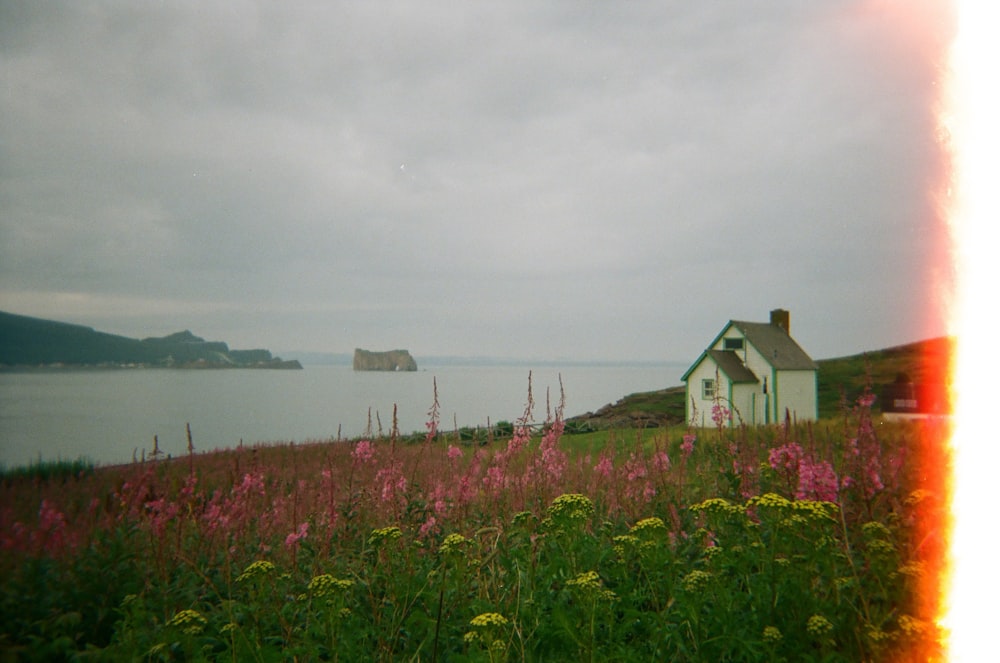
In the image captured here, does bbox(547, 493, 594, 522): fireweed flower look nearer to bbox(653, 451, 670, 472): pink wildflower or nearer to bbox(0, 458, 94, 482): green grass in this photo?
bbox(0, 458, 94, 482): green grass

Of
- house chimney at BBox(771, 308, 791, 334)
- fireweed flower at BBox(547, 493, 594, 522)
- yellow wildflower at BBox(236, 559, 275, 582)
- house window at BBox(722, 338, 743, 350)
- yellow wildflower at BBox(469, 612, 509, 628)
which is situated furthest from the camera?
house chimney at BBox(771, 308, 791, 334)

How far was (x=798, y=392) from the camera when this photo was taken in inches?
1106

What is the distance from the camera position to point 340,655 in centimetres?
275

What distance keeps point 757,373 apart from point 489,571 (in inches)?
1080

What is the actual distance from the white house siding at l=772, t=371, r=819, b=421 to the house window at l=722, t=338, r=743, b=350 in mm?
2396

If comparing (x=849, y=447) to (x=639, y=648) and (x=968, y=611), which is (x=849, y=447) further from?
(x=639, y=648)

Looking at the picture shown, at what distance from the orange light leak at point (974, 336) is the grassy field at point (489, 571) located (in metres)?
0.21

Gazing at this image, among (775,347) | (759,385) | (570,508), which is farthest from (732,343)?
(570,508)

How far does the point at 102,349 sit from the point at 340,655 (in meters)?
4.17

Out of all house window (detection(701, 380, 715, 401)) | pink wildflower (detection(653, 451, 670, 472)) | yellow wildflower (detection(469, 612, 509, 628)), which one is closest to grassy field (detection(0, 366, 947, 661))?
yellow wildflower (detection(469, 612, 509, 628))

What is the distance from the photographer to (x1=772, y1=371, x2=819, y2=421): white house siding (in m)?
27.3

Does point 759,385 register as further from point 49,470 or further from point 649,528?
point 49,470

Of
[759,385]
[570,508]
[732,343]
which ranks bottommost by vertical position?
[759,385]

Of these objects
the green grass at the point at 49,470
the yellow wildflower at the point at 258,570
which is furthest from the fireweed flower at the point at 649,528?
the green grass at the point at 49,470
